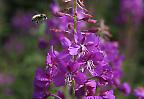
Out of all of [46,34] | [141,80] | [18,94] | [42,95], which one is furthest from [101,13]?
[42,95]

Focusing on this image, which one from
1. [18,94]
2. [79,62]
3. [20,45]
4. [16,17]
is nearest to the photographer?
[79,62]

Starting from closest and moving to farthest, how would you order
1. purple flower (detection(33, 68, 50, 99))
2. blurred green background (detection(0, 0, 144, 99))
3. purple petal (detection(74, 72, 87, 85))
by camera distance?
purple petal (detection(74, 72, 87, 85)) → purple flower (detection(33, 68, 50, 99)) → blurred green background (detection(0, 0, 144, 99))

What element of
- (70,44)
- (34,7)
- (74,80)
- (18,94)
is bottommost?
(18,94)

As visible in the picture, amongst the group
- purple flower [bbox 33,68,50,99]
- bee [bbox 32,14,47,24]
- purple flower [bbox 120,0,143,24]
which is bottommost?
purple flower [bbox 33,68,50,99]

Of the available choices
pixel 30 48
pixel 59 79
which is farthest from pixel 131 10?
pixel 59 79

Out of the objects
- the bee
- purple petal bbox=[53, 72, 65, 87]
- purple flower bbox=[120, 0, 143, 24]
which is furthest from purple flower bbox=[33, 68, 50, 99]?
purple flower bbox=[120, 0, 143, 24]

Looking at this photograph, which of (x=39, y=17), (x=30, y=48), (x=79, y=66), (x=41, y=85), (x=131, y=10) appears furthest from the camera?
(x=30, y=48)

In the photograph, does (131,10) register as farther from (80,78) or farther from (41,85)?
(80,78)

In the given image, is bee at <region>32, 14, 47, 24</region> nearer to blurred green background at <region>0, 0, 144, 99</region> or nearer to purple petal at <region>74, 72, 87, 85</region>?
purple petal at <region>74, 72, 87, 85</region>

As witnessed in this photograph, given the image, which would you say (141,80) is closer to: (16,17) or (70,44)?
(16,17)
